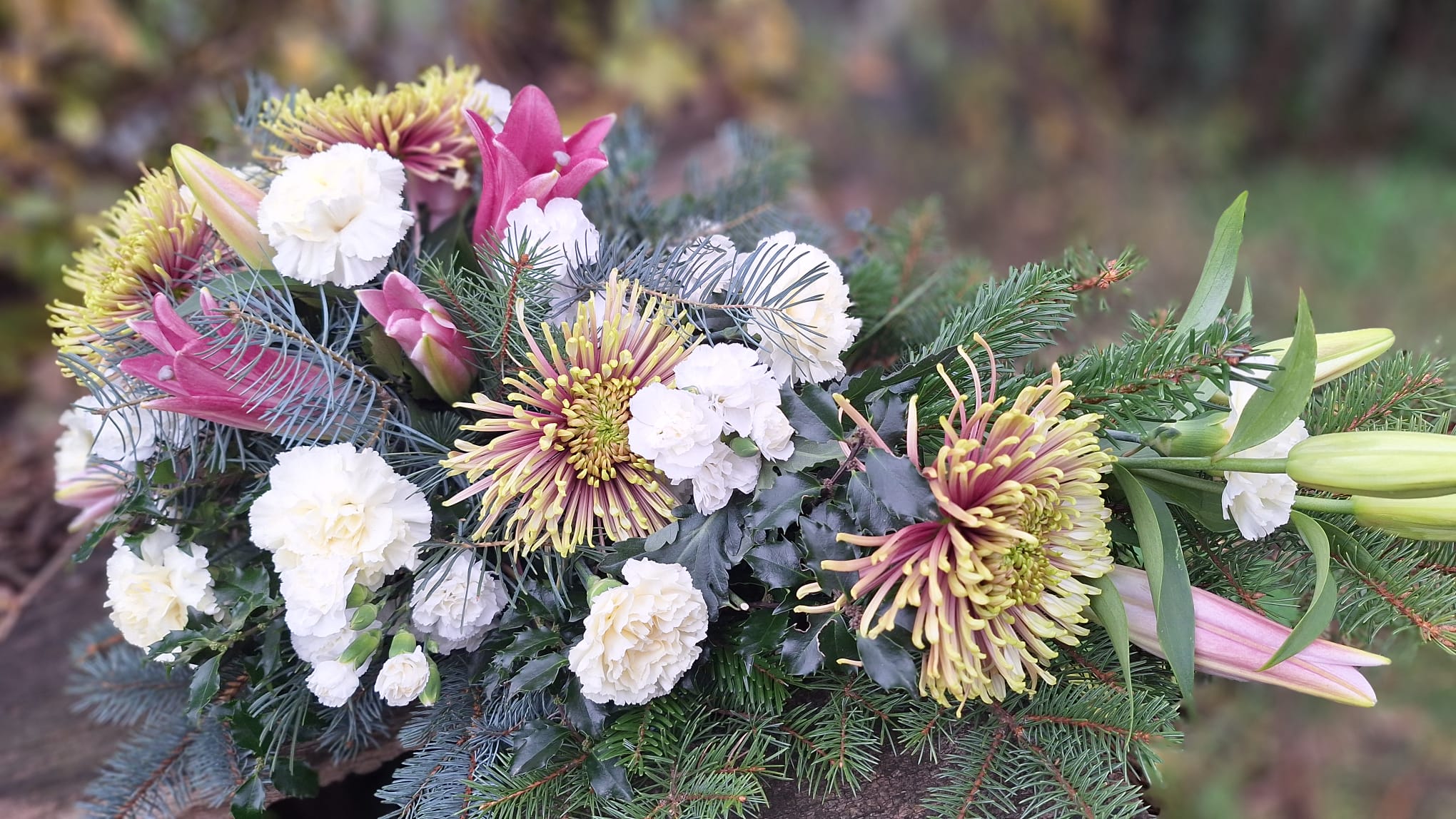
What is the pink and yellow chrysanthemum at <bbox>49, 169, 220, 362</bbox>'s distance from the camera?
709mm

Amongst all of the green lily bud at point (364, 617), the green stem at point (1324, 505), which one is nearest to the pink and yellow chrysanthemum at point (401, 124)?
the green lily bud at point (364, 617)

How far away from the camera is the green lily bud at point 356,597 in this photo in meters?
0.61

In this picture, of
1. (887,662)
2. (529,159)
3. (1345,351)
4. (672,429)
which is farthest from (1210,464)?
(529,159)

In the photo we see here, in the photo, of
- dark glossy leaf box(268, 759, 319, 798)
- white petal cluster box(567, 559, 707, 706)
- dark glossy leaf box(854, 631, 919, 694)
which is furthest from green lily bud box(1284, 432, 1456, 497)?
dark glossy leaf box(268, 759, 319, 798)

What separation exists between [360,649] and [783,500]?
1.02ft

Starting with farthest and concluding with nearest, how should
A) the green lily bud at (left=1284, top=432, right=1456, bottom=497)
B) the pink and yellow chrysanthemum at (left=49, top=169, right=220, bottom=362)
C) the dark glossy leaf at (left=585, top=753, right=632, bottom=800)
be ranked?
1. the pink and yellow chrysanthemum at (left=49, top=169, right=220, bottom=362)
2. the dark glossy leaf at (left=585, top=753, right=632, bottom=800)
3. the green lily bud at (left=1284, top=432, right=1456, bottom=497)

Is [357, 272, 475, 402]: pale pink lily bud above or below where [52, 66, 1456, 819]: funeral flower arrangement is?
above

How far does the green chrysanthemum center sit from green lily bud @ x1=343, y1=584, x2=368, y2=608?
17cm

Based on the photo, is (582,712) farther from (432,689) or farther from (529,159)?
(529,159)

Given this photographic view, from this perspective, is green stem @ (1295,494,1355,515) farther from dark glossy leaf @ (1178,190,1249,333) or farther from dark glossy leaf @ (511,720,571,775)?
dark glossy leaf @ (511,720,571,775)

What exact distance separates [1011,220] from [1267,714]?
1665 mm

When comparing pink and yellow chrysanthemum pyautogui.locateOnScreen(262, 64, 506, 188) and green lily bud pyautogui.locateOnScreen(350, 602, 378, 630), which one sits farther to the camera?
pink and yellow chrysanthemum pyautogui.locateOnScreen(262, 64, 506, 188)

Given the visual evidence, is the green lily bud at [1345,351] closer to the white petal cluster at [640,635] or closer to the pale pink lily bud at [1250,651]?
the pale pink lily bud at [1250,651]

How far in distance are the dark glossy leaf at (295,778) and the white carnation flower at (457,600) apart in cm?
16
